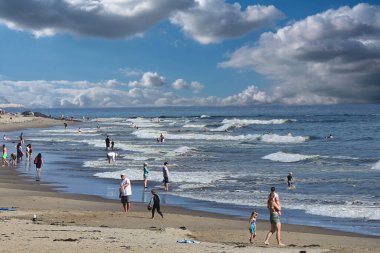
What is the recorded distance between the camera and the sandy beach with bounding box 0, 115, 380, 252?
1170 centimetres

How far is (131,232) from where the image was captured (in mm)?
13703

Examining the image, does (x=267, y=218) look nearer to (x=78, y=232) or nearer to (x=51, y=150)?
(x=78, y=232)

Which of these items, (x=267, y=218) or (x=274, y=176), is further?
(x=274, y=176)

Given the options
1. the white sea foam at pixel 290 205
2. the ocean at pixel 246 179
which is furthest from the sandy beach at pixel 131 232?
the white sea foam at pixel 290 205

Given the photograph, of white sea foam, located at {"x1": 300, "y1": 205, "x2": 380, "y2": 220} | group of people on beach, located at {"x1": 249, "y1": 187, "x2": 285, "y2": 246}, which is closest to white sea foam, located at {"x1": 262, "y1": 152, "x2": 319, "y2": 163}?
white sea foam, located at {"x1": 300, "y1": 205, "x2": 380, "y2": 220}

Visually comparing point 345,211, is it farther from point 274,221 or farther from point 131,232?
point 131,232

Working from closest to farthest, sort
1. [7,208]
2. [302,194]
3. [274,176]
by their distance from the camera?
[7,208], [302,194], [274,176]

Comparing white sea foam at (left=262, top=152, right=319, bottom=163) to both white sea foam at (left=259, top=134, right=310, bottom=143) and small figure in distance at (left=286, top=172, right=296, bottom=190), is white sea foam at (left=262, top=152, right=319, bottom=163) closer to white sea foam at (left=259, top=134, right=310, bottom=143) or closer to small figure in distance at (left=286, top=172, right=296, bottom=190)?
small figure in distance at (left=286, top=172, right=296, bottom=190)

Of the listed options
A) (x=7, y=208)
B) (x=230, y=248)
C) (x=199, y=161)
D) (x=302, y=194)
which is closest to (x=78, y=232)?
(x=230, y=248)

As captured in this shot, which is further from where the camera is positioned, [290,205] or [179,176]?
[179,176]

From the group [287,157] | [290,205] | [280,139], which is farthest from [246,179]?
[280,139]

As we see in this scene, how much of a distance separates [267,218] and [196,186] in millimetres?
7681

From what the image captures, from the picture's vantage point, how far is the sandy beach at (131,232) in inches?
460

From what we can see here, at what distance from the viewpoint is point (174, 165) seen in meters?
34.4
